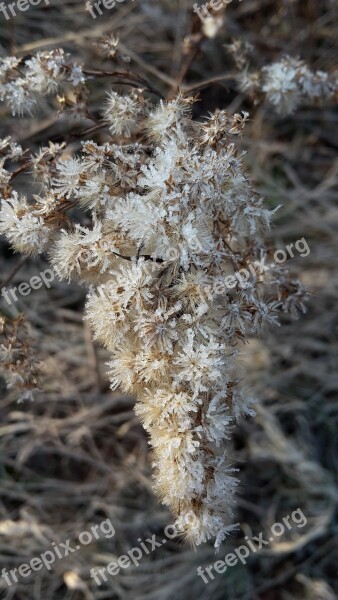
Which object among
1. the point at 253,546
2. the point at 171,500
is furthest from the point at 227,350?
the point at 253,546

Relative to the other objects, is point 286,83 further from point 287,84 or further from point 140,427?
point 140,427

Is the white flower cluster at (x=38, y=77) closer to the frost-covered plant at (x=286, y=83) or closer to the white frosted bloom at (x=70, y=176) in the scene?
the white frosted bloom at (x=70, y=176)

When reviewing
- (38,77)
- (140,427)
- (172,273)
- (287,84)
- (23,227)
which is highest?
(38,77)

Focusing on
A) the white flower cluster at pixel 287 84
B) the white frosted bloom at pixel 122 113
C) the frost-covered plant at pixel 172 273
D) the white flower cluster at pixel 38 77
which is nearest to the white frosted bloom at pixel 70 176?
the frost-covered plant at pixel 172 273

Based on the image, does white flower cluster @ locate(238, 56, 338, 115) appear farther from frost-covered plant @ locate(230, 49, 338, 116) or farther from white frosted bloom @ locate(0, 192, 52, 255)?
white frosted bloom @ locate(0, 192, 52, 255)

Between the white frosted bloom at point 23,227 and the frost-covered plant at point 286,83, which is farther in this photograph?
the frost-covered plant at point 286,83

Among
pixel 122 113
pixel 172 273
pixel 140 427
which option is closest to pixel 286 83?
pixel 122 113
